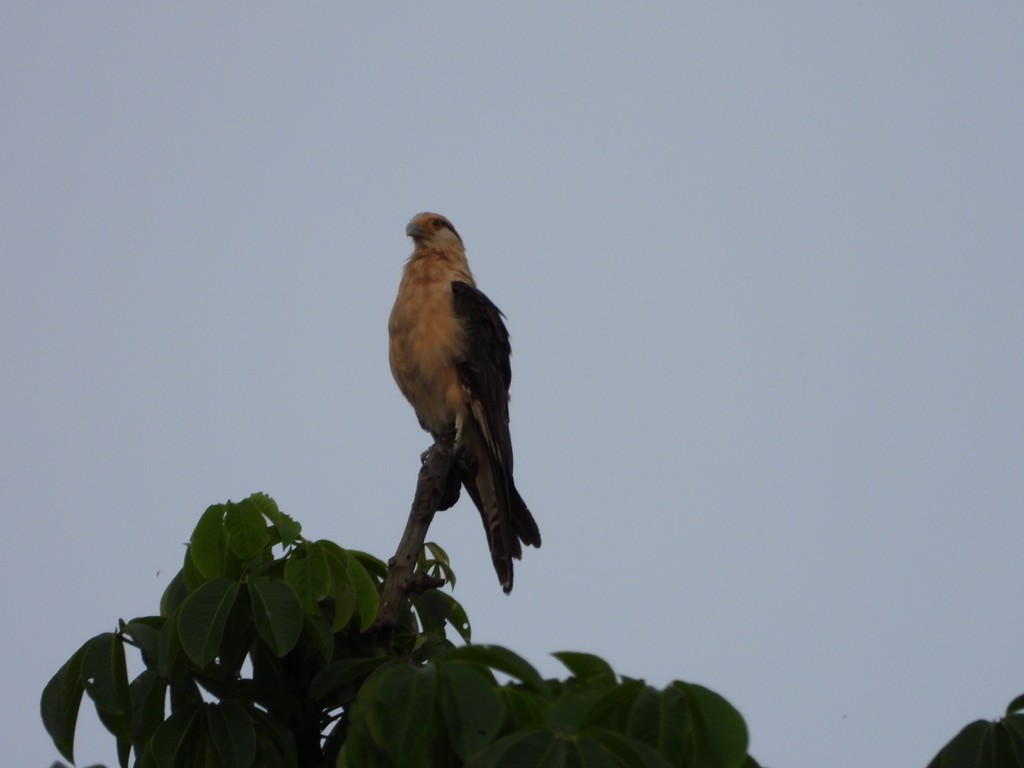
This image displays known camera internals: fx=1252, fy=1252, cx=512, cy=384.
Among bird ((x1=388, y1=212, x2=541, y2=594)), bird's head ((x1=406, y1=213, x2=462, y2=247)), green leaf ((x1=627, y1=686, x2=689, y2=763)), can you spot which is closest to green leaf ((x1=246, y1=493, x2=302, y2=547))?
green leaf ((x1=627, y1=686, x2=689, y2=763))

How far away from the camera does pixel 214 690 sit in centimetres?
356

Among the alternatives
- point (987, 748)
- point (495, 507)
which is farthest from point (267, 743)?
point (495, 507)

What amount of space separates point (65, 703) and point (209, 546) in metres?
0.57

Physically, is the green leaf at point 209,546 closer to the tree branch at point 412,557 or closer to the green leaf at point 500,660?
the tree branch at point 412,557

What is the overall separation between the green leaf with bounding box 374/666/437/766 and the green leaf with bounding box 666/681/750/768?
59 centimetres

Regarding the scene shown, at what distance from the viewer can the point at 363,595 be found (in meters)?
3.76

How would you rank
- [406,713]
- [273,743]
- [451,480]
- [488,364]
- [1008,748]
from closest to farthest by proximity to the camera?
1. [406,713]
2. [1008,748]
3. [273,743]
4. [451,480]
5. [488,364]

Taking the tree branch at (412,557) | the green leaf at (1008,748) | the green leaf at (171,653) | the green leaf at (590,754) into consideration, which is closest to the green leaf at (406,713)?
the green leaf at (590,754)

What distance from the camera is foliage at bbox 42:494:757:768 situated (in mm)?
2711

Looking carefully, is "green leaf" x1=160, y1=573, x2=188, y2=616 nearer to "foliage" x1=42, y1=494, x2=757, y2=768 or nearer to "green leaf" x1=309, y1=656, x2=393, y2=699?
"foliage" x1=42, y1=494, x2=757, y2=768

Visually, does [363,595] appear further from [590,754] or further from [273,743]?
[590,754]

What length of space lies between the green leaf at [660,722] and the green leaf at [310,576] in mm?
1153

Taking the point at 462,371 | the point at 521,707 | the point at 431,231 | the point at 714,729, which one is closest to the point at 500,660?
the point at 521,707

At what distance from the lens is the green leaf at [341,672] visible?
11.5ft
